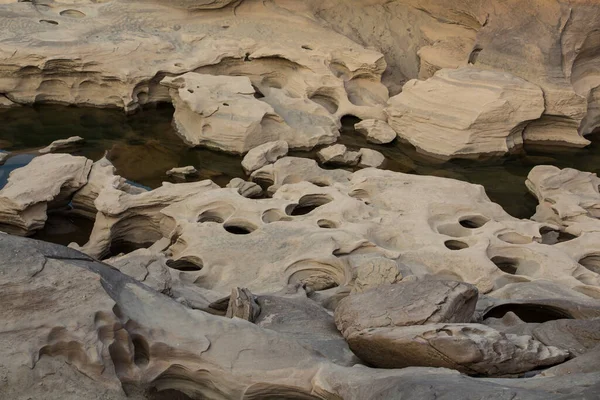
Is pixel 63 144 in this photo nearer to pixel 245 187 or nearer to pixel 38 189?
pixel 38 189

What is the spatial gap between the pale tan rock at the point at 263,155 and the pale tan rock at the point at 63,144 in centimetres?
234

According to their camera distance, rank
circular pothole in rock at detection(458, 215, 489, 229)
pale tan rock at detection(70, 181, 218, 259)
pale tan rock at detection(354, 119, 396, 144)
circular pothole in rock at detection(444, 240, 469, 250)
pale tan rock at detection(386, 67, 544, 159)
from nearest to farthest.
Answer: circular pothole in rock at detection(444, 240, 469, 250) < pale tan rock at detection(70, 181, 218, 259) < circular pothole in rock at detection(458, 215, 489, 229) < pale tan rock at detection(386, 67, 544, 159) < pale tan rock at detection(354, 119, 396, 144)

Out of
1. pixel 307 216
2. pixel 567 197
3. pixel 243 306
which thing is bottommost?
pixel 307 216

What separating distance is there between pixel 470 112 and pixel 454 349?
702 centimetres

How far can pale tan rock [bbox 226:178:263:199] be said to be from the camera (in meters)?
8.53

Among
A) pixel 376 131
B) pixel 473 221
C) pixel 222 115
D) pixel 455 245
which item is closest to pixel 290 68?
pixel 376 131

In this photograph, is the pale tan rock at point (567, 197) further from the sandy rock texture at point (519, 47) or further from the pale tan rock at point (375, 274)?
the pale tan rock at point (375, 274)

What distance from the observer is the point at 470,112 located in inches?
400

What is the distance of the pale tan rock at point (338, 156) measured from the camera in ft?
32.1

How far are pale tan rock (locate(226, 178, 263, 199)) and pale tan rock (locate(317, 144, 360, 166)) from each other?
4.48 feet

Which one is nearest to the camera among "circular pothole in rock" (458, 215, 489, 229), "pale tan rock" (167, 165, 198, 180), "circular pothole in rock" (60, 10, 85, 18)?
"circular pothole in rock" (458, 215, 489, 229)

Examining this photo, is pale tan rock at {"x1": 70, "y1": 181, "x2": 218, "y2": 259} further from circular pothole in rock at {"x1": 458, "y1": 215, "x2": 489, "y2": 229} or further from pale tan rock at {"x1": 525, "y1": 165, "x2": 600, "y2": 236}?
pale tan rock at {"x1": 525, "y1": 165, "x2": 600, "y2": 236}

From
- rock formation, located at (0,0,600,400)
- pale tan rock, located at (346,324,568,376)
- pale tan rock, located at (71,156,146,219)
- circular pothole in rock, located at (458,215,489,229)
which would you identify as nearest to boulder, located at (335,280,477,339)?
rock formation, located at (0,0,600,400)

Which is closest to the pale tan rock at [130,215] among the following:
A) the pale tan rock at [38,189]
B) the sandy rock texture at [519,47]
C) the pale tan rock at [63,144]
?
the pale tan rock at [38,189]
